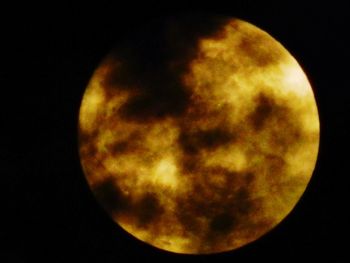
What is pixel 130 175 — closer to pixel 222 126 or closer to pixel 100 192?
pixel 100 192

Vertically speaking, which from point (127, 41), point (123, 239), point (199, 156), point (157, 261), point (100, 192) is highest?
point (127, 41)

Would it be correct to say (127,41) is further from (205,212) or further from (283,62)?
(205,212)

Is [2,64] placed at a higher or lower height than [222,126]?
higher

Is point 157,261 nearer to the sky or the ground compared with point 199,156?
nearer to the ground

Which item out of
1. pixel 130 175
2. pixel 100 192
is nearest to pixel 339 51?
pixel 130 175

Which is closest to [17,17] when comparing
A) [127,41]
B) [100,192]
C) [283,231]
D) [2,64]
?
[2,64]

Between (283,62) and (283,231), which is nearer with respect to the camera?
(283,62)
